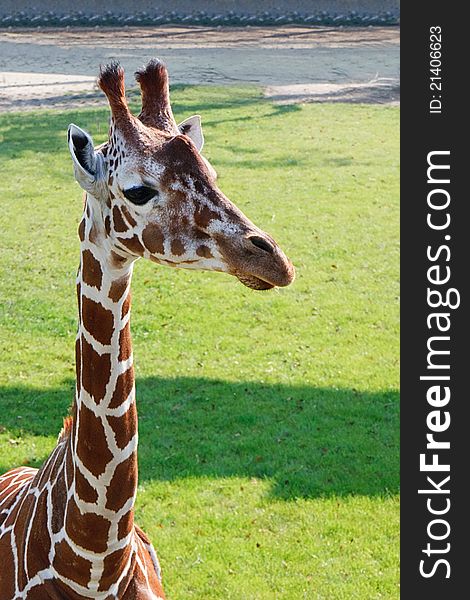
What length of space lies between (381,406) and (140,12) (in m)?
22.2

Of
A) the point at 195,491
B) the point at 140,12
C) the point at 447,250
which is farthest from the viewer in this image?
the point at 140,12

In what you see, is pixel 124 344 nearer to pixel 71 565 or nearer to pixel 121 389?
pixel 121 389

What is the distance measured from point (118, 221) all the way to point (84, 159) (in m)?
0.23

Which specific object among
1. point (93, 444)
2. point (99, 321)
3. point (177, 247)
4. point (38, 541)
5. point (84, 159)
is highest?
point (84, 159)

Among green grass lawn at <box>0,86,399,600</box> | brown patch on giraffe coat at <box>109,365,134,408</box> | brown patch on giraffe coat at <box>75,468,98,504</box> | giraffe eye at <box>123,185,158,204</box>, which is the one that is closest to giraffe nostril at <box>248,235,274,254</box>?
giraffe eye at <box>123,185,158,204</box>

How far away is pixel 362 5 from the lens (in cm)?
2927

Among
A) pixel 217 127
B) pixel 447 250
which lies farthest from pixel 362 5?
pixel 447 250

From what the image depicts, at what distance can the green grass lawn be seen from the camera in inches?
239

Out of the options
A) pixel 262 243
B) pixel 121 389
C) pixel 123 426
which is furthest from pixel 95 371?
pixel 262 243

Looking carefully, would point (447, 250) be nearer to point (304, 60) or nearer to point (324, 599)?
point (324, 599)

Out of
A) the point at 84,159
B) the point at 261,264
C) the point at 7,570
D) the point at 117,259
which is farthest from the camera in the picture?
the point at 7,570

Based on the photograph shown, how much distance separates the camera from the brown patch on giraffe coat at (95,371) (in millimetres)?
3332

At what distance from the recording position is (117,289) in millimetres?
3291

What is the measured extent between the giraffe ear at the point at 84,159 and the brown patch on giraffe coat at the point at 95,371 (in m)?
0.57
